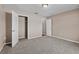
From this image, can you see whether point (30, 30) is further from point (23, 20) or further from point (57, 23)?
point (57, 23)

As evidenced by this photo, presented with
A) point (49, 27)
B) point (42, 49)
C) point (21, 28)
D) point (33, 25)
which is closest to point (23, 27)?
point (21, 28)

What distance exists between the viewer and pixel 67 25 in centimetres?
573

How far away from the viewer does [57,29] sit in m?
6.95

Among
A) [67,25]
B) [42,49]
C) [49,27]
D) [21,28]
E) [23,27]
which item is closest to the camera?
[42,49]

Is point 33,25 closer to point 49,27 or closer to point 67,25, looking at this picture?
point 49,27

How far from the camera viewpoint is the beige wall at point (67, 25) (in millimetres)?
5042

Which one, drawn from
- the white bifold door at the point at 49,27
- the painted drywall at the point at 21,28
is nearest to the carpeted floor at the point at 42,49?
the painted drywall at the point at 21,28

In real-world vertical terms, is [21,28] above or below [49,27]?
below

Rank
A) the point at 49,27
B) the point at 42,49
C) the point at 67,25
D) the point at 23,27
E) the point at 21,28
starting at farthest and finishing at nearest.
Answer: the point at 49,27 → the point at 23,27 → the point at 21,28 → the point at 67,25 → the point at 42,49

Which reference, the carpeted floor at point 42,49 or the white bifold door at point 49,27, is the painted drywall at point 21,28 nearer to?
the carpeted floor at point 42,49

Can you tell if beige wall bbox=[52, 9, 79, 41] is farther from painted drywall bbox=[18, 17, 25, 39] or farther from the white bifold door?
painted drywall bbox=[18, 17, 25, 39]

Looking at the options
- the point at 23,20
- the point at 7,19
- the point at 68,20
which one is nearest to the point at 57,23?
the point at 68,20

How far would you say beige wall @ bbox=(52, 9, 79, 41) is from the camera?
504 centimetres

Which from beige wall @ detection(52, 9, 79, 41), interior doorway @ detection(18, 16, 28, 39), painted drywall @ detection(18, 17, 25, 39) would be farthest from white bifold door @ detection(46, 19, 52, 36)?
painted drywall @ detection(18, 17, 25, 39)
